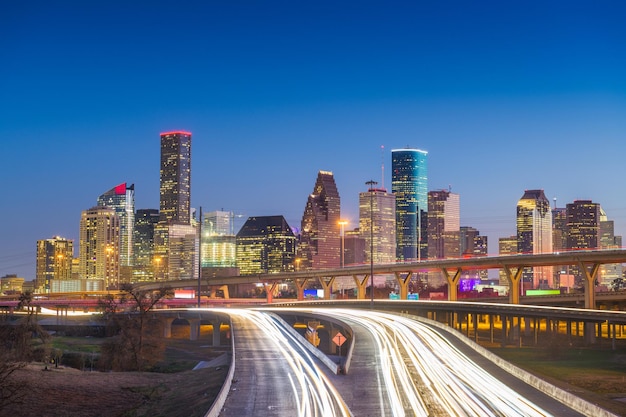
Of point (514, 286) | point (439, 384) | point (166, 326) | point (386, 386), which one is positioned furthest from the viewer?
point (166, 326)

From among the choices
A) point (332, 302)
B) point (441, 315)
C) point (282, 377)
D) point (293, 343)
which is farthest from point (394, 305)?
point (282, 377)

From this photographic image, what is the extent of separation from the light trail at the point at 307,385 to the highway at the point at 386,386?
0.04 metres

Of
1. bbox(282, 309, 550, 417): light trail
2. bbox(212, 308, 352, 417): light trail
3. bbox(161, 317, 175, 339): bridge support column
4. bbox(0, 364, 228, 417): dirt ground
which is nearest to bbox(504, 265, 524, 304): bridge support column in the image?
bbox(161, 317, 175, 339): bridge support column

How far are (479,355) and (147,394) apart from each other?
2311 centimetres

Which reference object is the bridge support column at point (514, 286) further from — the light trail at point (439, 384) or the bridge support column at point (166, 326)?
the light trail at point (439, 384)

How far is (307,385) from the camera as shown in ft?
141

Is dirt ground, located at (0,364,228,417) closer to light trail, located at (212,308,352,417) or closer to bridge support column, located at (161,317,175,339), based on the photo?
light trail, located at (212,308,352,417)

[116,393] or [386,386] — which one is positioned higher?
[386,386]

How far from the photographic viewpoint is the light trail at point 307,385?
35.8 meters

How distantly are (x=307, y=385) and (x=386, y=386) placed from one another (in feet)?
13.8

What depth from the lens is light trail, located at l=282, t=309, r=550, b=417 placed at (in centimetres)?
3616

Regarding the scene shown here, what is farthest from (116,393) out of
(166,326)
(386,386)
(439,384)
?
(166,326)

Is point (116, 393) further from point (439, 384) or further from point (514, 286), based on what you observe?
point (514, 286)

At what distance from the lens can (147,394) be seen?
174 ft
